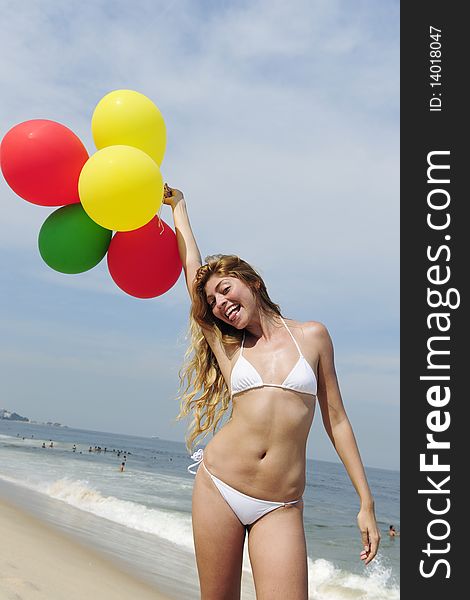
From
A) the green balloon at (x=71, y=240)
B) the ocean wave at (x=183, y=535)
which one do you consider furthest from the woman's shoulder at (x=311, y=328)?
the ocean wave at (x=183, y=535)

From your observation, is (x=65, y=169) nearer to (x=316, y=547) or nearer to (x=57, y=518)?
(x=57, y=518)

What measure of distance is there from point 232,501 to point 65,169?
1.86m

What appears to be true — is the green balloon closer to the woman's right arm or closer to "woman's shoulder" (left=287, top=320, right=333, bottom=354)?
the woman's right arm

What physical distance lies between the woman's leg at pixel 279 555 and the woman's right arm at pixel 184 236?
1.10 meters

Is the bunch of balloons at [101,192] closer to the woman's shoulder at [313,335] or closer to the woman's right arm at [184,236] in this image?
the woman's right arm at [184,236]

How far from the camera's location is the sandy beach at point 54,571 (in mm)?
5422

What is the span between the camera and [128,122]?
11.3ft

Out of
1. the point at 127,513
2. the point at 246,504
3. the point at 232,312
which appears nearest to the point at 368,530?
the point at 246,504

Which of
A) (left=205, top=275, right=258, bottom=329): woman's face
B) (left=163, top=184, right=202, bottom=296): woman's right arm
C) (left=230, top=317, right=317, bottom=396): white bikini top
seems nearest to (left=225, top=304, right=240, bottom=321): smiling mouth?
(left=205, top=275, right=258, bottom=329): woman's face

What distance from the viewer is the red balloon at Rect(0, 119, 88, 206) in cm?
335

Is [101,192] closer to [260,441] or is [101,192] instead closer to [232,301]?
[232,301]

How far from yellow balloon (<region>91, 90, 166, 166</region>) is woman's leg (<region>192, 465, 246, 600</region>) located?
72.0 inches

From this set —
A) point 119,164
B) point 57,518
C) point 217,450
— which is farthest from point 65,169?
point 57,518

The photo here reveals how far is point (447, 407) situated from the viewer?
4.65 m
